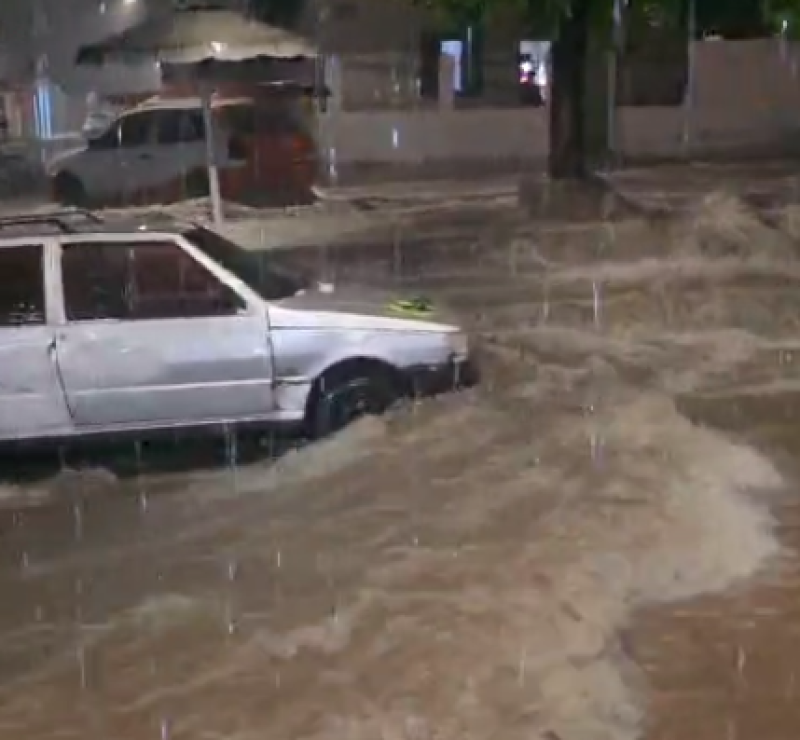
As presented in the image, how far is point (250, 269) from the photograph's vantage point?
9.14m

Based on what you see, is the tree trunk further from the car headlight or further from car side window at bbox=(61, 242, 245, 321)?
car side window at bbox=(61, 242, 245, 321)

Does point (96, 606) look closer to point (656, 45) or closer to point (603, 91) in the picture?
point (603, 91)

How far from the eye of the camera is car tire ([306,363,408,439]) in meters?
8.90

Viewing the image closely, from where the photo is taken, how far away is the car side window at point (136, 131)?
2273 cm

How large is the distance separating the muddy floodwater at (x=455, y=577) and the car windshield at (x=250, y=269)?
97 cm

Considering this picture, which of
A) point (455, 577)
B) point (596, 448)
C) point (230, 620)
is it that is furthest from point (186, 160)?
point (230, 620)

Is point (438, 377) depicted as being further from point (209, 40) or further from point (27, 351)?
point (209, 40)

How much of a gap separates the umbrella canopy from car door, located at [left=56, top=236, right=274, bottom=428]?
11.5 metres

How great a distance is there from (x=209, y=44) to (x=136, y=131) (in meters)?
3.46

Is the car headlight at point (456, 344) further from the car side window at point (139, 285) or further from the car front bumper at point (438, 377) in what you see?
the car side window at point (139, 285)

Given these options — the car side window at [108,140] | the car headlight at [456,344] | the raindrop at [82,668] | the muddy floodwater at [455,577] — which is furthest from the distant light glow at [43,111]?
the raindrop at [82,668]

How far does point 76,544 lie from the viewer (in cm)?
772

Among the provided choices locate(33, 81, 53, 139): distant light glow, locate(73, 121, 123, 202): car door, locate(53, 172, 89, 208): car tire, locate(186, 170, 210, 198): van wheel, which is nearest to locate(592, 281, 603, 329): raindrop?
locate(186, 170, 210, 198): van wheel

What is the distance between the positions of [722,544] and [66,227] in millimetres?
4327
